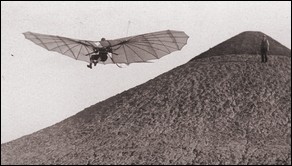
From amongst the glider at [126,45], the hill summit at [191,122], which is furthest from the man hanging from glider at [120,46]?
the hill summit at [191,122]

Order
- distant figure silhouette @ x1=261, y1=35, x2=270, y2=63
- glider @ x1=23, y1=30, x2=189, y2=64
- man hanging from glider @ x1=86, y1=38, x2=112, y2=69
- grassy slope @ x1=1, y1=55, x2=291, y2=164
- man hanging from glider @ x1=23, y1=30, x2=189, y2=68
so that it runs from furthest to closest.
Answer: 1. distant figure silhouette @ x1=261, y1=35, x2=270, y2=63
2. grassy slope @ x1=1, y1=55, x2=291, y2=164
3. glider @ x1=23, y1=30, x2=189, y2=64
4. man hanging from glider @ x1=23, y1=30, x2=189, y2=68
5. man hanging from glider @ x1=86, y1=38, x2=112, y2=69

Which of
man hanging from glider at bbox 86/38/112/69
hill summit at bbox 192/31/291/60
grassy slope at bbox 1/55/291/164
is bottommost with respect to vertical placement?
grassy slope at bbox 1/55/291/164

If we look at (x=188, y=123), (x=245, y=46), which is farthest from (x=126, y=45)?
(x=245, y=46)

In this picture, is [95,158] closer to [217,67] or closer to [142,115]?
[142,115]

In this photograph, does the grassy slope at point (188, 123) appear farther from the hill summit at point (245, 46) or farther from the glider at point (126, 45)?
the glider at point (126, 45)

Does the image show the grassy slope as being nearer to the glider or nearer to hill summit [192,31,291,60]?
hill summit [192,31,291,60]

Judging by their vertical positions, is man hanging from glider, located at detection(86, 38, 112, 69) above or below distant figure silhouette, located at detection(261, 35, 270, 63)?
above

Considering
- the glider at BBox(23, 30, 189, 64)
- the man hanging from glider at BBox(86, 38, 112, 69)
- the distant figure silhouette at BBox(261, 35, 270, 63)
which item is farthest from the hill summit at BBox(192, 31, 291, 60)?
the man hanging from glider at BBox(86, 38, 112, 69)
